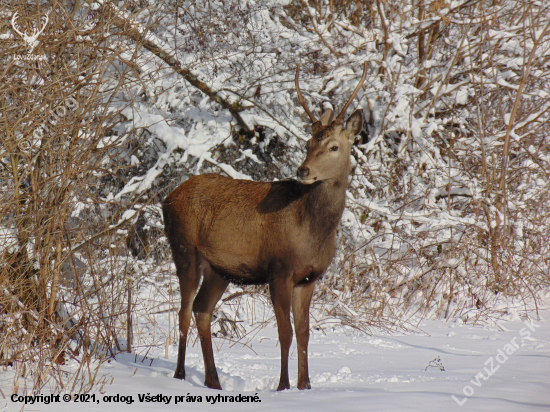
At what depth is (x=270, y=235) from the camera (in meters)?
4.73

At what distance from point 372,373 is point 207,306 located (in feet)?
5.00

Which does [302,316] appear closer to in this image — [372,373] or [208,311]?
[372,373]

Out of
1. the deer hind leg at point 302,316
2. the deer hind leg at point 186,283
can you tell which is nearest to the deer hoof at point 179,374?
the deer hind leg at point 186,283

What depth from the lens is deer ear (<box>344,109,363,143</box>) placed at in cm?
500

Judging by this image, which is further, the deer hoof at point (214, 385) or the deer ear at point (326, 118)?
the deer ear at point (326, 118)

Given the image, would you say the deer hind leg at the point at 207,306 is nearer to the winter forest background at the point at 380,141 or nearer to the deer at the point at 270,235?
the deer at the point at 270,235

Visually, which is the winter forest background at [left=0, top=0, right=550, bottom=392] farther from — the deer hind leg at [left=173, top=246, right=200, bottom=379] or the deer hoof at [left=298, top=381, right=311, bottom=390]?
the deer hoof at [left=298, top=381, right=311, bottom=390]

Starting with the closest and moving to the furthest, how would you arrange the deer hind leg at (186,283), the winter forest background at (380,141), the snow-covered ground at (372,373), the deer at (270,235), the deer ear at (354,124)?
1. the snow-covered ground at (372,373)
2. the deer at (270,235)
3. the deer hind leg at (186,283)
4. the deer ear at (354,124)
5. the winter forest background at (380,141)

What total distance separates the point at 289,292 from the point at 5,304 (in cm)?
207

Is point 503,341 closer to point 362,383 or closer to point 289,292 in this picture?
point 362,383

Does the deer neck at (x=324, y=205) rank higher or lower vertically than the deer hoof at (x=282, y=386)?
higher

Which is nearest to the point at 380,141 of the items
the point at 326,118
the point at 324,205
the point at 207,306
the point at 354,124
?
the point at 326,118

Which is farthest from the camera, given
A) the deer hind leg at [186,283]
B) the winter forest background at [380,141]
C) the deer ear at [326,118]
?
the winter forest background at [380,141]

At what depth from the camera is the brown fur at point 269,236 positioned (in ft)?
15.0
